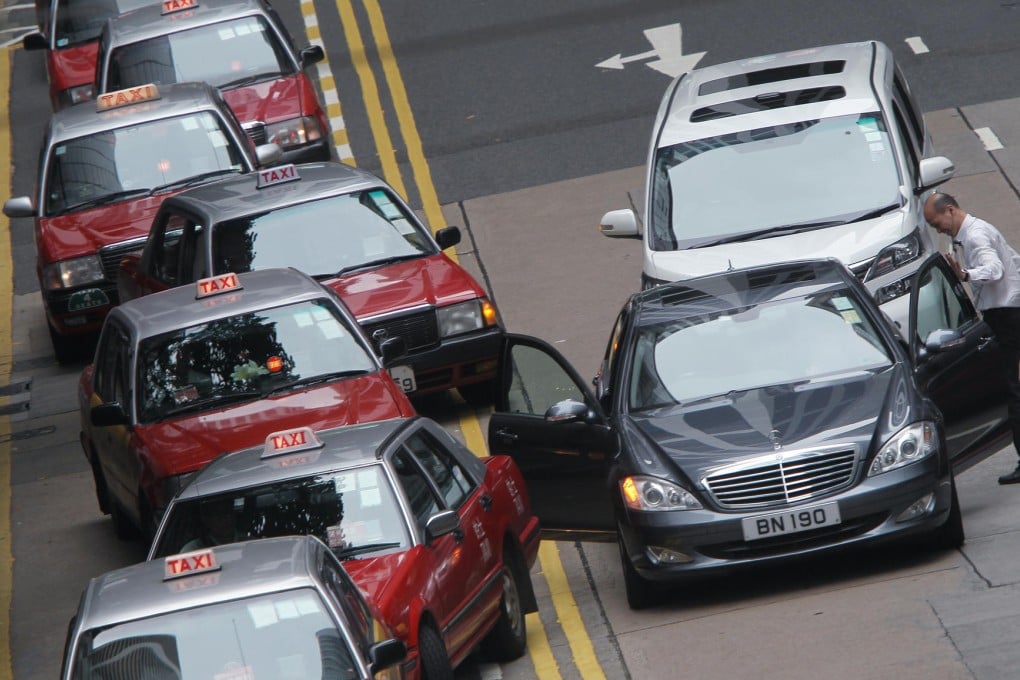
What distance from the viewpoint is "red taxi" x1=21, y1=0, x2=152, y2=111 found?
23016 millimetres

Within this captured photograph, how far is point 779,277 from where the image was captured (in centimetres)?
1238

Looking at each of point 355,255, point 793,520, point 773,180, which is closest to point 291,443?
point 793,520

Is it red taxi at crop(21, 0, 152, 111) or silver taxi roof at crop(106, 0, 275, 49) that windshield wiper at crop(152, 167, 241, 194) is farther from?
red taxi at crop(21, 0, 152, 111)

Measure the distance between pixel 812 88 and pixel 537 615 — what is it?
17.4 feet

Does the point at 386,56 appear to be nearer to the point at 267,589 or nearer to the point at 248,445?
the point at 248,445

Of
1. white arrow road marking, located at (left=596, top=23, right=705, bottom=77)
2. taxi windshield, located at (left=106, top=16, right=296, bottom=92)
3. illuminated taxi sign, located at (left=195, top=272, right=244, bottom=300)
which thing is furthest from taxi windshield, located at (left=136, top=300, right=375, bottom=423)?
white arrow road marking, located at (left=596, top=23, right=705, bottom=77)

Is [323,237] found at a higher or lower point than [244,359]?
lower

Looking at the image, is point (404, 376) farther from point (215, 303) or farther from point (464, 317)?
point (215, 303)

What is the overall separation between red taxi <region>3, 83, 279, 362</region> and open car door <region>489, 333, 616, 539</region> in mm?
6052

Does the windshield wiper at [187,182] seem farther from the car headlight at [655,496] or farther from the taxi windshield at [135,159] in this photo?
the car headlight at [655,496]

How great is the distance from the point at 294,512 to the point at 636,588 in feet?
6.89

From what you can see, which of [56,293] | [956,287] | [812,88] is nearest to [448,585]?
[956,287]

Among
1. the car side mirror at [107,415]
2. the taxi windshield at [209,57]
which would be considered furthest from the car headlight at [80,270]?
the car side mirror at [107,415]

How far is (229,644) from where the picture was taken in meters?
8.02
